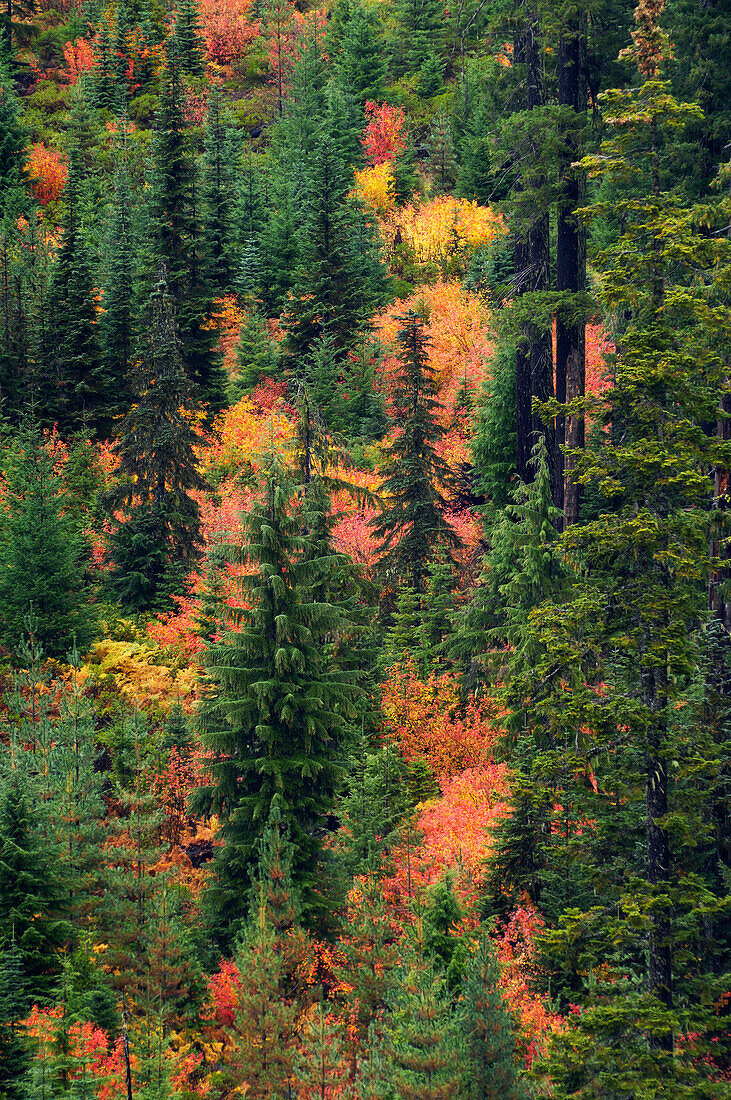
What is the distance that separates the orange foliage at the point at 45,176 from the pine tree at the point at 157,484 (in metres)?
33.6

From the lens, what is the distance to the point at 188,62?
6531cm

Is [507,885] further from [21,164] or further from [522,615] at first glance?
[21,164]

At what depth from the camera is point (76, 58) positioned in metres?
72.2

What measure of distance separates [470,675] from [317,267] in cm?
2281

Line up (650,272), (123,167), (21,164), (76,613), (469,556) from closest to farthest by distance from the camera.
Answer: (650,272) → (76,613) → (469,556) → (123,167) → (21,164)

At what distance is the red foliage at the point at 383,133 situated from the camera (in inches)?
2219

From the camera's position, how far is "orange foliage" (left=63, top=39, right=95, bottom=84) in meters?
71.7

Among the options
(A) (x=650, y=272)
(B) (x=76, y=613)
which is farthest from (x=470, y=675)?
(A) (x=650, y=272)

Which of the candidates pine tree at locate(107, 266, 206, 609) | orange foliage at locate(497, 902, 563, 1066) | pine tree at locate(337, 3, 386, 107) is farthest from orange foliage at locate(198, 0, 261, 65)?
orange foliage at locate(497, 902, 563, 1066)

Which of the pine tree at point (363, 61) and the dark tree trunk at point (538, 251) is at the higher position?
the pine tree at point (363, 61)

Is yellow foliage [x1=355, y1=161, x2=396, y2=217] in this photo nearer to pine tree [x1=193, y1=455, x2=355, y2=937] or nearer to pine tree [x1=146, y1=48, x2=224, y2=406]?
pine tree [x1=146, y1=48, x2=224, y2=406]

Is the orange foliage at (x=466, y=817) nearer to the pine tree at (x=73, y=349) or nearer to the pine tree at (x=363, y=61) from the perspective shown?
the pine tree at (x=73, y=349)

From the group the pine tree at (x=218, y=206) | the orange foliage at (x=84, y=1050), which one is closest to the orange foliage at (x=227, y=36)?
the pine tree at (x=218, y=206)

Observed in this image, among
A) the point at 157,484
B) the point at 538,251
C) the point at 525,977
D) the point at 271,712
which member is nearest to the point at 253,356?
the point at 157,484
